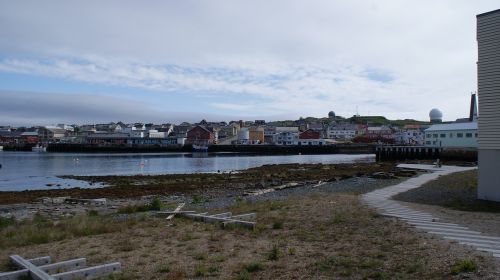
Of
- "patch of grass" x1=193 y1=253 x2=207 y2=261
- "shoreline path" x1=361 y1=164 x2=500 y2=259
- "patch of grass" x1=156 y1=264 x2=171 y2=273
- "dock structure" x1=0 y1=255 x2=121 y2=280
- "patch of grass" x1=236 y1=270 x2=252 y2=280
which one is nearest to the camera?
"patch of grass" x1=236 y1=270 x2=252 y2=280

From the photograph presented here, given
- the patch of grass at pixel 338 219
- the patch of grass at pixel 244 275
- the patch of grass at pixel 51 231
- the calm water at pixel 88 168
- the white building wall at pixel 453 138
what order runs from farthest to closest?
the white building wall at pixel 453 138
the calm water at pixel 88 168
the patch of grass at pixel 338 219
the patch of grass at pixel 51 231
the patch of grass at pixel 244 275

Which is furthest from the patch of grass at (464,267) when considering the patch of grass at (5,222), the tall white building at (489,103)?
the patch of grass at (5,222)

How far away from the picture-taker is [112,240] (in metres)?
11.2

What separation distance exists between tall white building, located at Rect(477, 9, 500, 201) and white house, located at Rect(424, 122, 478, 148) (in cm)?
5753

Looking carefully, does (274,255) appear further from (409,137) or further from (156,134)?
(156,134)

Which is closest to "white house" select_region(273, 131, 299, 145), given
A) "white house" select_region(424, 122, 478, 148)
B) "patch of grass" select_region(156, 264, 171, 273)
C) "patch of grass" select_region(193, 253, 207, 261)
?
"white house" select_region(424, 122, 478, 148)

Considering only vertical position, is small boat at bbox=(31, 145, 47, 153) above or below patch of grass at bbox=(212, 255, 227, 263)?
below

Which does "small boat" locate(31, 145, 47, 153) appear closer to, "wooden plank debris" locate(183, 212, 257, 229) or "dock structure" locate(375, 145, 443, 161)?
"dock structure" locate(375, 145, 443, 161)

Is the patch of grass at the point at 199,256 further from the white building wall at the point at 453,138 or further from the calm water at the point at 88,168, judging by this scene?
the white building wall at the point at 453,138

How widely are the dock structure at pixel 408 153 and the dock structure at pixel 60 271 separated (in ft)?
208

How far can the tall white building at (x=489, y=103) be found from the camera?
57.9 ft

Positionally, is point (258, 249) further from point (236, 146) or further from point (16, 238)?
point (236, 146)

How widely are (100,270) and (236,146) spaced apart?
12991cm

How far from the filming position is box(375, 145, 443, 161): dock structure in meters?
67.2
